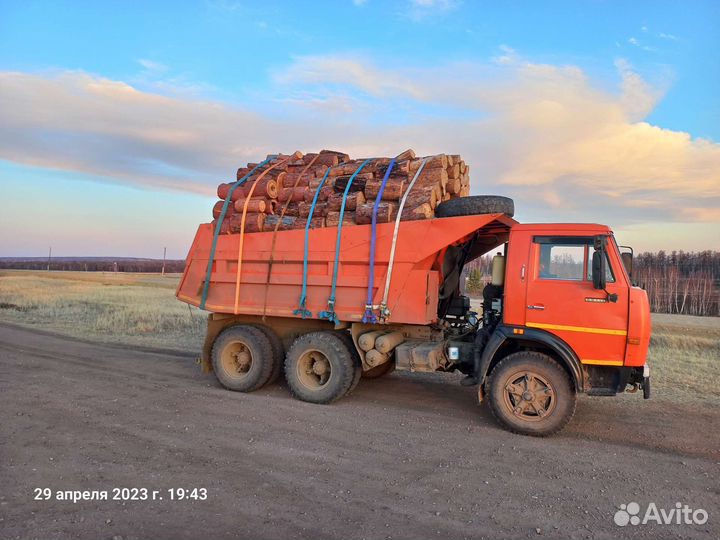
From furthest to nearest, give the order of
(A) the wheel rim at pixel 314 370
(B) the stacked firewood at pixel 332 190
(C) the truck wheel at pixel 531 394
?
(A) the wheel rim at pixel 314 370, (B) the stacked firewood at pixel 332 190, (C) the truck wheel at pixel 531 394

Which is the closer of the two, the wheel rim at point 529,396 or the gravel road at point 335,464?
the gravel road at point 335,464

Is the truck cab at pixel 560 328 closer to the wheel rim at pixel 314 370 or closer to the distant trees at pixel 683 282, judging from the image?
the wheel rim at pixel 314 370

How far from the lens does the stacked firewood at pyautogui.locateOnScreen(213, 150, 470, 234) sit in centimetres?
715

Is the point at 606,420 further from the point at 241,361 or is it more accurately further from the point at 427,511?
the point at 241,361

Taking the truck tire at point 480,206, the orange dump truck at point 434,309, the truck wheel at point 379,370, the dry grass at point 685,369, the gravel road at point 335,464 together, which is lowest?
the gravel road at point 335,464

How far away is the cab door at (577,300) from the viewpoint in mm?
5867

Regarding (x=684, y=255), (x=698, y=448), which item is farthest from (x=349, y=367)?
(x=684, y=255)

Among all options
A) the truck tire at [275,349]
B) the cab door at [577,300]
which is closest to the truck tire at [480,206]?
the cab door at [577,300]

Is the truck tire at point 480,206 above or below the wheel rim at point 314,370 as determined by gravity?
above

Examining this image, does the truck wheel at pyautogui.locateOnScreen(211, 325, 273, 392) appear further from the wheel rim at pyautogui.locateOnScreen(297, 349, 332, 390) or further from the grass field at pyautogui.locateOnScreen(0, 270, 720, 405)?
the grass field at pyautogui.locateOnScreen(0, 270, 720, 405)

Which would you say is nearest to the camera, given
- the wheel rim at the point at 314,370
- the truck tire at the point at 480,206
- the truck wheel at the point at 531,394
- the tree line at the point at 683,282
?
the truck wheel at the point at 531,394

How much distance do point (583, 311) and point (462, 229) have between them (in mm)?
1788

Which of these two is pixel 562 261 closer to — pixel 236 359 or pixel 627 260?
pixel 627 260

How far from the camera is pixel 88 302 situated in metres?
24.3
